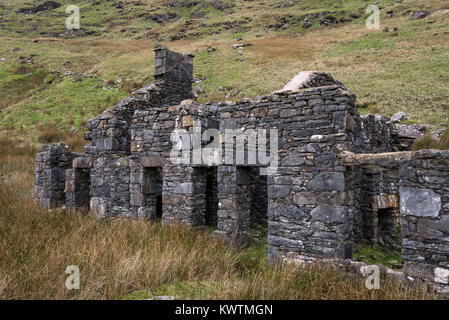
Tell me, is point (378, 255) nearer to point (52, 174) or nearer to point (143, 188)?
point (143, 188)

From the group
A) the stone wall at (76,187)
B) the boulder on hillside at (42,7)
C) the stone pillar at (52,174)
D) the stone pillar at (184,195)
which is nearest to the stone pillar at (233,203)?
the stone pillar at (184,195)

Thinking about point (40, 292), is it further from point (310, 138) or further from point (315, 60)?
point (315, 60)

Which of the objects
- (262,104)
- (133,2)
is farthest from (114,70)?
(133,2)

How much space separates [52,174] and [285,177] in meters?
9.25

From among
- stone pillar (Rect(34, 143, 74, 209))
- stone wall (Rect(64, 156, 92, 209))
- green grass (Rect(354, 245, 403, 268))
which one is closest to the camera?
green grass (Rect(354, 245, 403, 268))

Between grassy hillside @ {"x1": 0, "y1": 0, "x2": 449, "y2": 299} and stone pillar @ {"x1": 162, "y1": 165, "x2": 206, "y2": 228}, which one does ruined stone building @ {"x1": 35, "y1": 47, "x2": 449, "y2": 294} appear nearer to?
stone pillar @ {"x1": 162, "y1": 165, "x2": 206, "y2": 228}

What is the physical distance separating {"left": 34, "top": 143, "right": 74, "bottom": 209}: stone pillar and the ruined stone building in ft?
0.12

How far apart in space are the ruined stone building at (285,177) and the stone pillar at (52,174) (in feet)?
0.12

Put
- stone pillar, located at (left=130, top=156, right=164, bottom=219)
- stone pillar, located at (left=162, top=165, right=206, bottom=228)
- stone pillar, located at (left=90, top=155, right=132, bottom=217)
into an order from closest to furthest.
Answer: stone pillar, located at (left=162, top=165, right=206, bottom=228)
stone pillar, located at (left=130, top=156, right=164, bottom=219)
stone pillar, located at (left=90, top=155, right=132, bottom=217)

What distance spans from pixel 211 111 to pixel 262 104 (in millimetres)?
2290

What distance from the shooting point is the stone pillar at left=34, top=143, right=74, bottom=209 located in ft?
36.3

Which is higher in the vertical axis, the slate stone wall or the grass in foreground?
the slate stone wall

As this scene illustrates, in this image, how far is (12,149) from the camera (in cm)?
1744

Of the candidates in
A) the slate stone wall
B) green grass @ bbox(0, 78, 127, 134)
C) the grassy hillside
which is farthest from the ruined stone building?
green grass @ bbox(0, 78, 127, 134)
